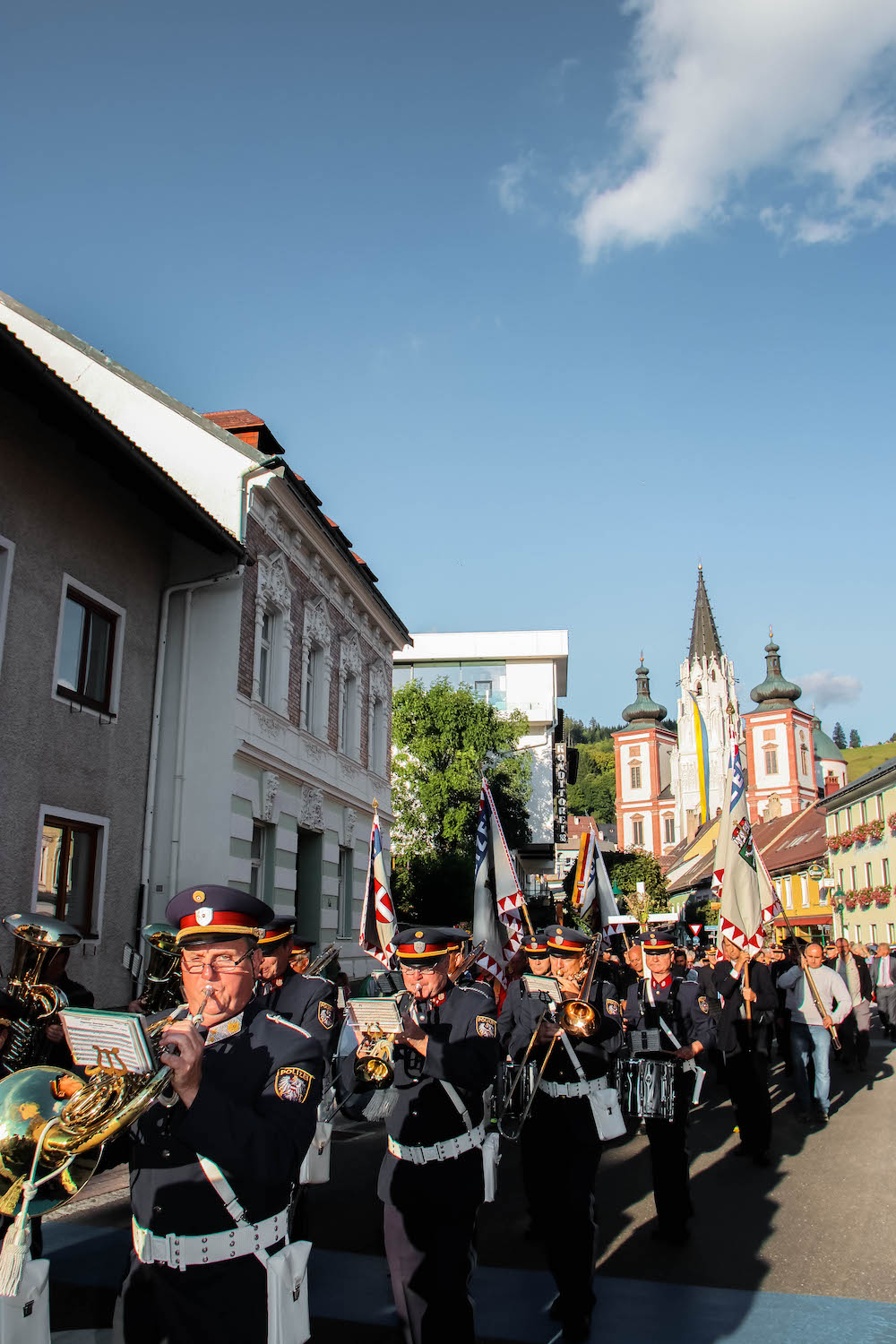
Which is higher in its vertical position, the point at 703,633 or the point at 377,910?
the point at 703,633

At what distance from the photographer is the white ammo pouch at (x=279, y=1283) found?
2838 mm

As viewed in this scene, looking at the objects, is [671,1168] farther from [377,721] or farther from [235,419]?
[377,721]

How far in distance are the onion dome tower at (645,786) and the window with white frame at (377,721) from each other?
96404 millimetres

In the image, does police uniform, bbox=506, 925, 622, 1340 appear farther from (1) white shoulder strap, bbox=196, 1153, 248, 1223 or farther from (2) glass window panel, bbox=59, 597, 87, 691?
(2) glass window panel, bbox=59, 597, 87, 691

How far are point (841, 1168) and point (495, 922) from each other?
15.6 ft

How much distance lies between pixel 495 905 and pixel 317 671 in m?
8.11

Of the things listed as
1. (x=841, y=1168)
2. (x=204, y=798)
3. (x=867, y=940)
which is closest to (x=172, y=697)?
(x=204, y=798)

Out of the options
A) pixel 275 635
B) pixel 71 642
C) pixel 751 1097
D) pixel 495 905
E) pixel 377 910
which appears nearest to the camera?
pixel 751 1097

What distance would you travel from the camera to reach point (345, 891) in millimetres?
20938

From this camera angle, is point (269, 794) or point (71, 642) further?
point (269, 794)

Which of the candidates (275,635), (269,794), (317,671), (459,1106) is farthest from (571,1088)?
(317,671)

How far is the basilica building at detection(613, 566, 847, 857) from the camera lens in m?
109

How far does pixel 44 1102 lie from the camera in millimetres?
2482

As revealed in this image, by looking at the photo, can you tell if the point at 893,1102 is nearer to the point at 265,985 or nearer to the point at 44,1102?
the point at 265,985
